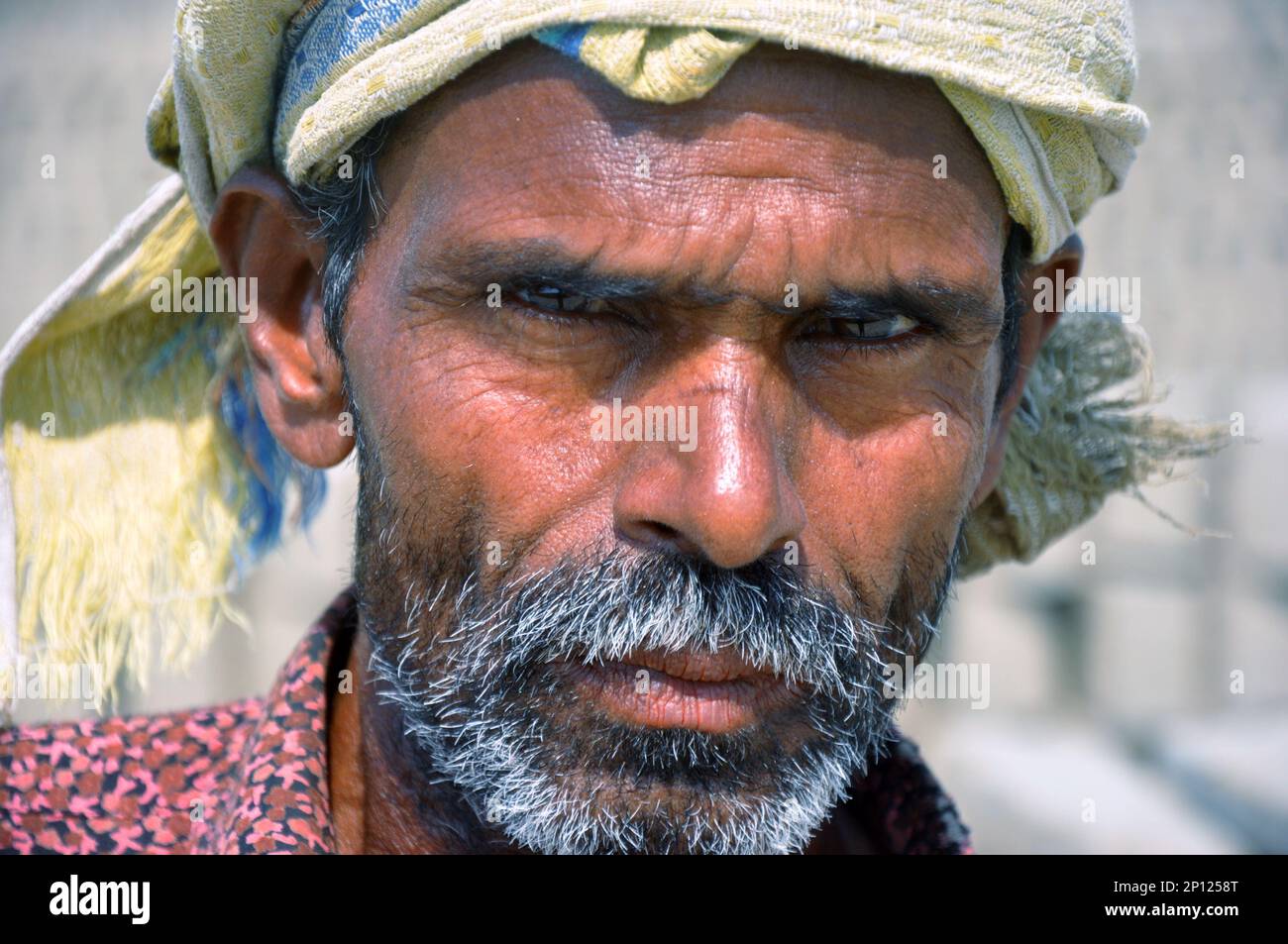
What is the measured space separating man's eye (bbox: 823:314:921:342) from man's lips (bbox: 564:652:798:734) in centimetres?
47

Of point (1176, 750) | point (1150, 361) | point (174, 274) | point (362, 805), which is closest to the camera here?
point (362, 805)

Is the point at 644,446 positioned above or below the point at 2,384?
below

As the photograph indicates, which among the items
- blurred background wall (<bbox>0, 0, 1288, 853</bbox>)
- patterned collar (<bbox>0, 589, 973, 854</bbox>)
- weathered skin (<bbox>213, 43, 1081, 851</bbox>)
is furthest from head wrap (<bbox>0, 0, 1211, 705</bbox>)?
blurred background wall (<bbox>0, 0, 1288, 853</bbox>)

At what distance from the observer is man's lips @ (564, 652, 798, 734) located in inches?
73.9

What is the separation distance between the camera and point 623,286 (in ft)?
6.00

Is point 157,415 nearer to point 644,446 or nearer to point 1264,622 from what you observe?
point 644,446

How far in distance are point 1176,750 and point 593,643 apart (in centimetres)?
493

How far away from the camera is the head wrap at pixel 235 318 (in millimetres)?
1812

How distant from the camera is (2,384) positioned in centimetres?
238

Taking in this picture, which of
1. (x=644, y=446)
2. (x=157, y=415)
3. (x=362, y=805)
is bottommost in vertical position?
(x=362, y=805)

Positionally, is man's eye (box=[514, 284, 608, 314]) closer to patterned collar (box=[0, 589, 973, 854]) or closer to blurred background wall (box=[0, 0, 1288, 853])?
patterned collar (box=[0, 589, 973, 854])

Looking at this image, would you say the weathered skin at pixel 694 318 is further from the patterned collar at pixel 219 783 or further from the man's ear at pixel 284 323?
the patterned collar at pixel 219 783

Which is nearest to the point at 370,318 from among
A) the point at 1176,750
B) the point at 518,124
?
the point at 518,124

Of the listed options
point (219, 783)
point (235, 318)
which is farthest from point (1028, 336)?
point (219, 783)
